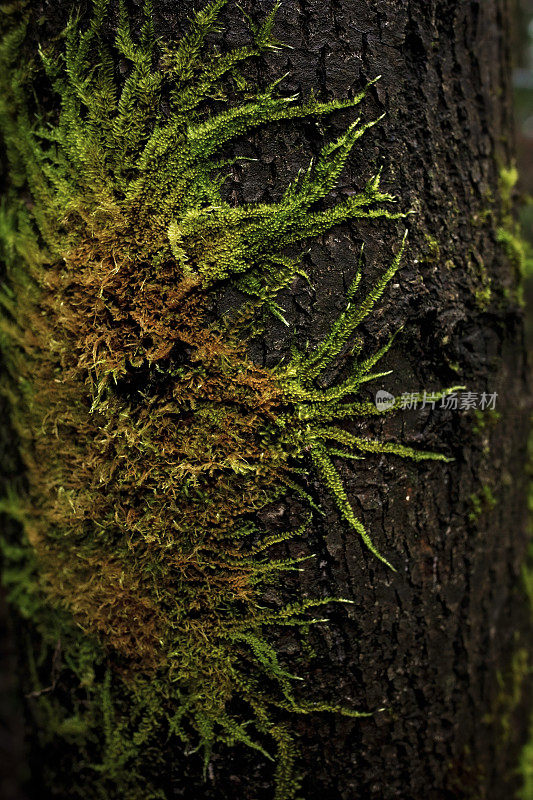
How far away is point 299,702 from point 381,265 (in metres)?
0.89

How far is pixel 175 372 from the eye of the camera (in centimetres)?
94

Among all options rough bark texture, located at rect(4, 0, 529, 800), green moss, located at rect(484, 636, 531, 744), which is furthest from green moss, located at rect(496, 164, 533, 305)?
green moss, located at rect(484, 636, 531, 744)

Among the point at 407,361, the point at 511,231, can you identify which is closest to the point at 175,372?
the point at 407,361

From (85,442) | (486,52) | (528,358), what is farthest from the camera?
(528,358)

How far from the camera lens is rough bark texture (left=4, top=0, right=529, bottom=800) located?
0.90m

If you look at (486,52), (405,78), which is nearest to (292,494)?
(405,78)

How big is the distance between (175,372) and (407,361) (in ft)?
1.54

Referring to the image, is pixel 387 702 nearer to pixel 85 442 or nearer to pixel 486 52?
pixel 85 442

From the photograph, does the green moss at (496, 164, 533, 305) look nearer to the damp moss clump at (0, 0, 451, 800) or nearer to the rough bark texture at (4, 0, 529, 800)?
the rough bark texture at (4, 0, 529, 800)

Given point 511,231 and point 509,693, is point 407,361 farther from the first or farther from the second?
point 509,693

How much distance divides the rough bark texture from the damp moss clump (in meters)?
0.04

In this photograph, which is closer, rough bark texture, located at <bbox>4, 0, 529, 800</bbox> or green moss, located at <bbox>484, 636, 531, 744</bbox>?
rough bark texture, located at <bbox>4, 0, 529, 800</bbox>

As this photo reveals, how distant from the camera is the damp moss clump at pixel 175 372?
900 millimetres

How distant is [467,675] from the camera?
Result: 1.16 metres
